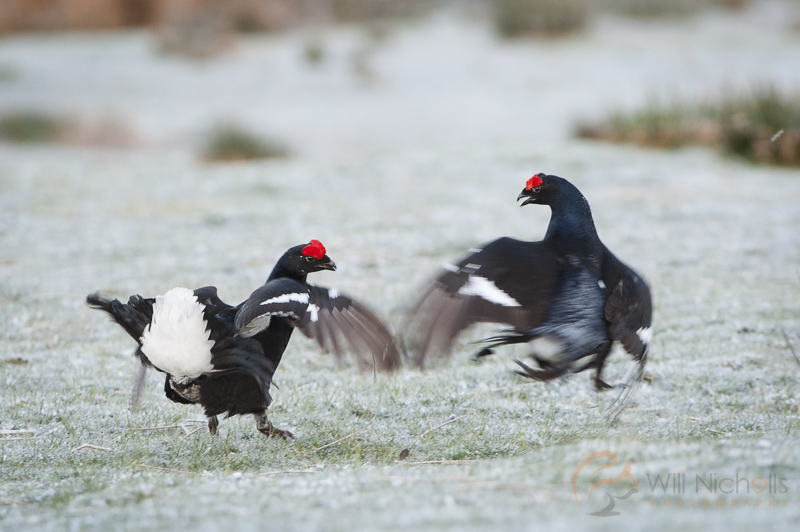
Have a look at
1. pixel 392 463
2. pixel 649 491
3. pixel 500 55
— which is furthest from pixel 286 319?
pixel 500 55

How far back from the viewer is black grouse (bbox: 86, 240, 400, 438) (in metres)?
3.32

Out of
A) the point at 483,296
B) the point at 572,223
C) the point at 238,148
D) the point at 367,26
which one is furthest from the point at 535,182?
the point at 367,26

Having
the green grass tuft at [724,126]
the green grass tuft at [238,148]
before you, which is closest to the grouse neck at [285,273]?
the green grass tuft at [724,126]

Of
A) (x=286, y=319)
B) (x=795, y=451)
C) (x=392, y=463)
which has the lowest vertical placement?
(x=392, y=463)

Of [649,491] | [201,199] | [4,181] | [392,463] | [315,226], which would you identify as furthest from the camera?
[4,181]

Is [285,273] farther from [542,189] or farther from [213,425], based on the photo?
[542,189]

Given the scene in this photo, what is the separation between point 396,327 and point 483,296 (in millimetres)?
1770

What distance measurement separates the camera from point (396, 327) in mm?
5176

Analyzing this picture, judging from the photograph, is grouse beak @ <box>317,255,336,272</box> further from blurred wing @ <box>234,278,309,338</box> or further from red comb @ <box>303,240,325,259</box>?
blurred wing @ <box>234,278,309,338</box>

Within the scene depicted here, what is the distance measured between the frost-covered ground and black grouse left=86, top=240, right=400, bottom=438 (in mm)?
310

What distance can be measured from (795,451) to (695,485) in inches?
19.9

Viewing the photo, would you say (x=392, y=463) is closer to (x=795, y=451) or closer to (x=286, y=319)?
(x=286, y=319)

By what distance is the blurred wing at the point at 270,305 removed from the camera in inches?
129

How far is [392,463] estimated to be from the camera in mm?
3500
